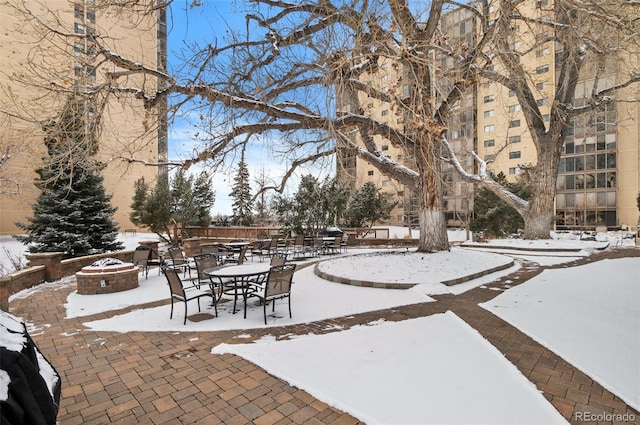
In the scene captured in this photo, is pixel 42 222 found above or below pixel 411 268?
above

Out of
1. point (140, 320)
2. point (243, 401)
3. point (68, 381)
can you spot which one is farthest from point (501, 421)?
point (140, 320)

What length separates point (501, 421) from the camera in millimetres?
2510

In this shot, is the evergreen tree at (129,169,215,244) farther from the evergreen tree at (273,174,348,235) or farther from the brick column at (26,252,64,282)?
the brick column at (26,252,64,282)

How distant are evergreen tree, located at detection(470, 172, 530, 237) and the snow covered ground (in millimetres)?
14971

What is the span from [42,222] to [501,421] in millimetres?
15226

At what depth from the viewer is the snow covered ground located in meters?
2.77

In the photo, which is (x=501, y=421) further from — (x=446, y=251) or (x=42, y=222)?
(x=42, y=222)

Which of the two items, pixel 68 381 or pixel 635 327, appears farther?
pixel 635 327

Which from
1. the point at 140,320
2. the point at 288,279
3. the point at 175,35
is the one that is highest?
the point at 175,35

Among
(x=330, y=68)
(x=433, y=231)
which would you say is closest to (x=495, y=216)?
(x=433, y=231)

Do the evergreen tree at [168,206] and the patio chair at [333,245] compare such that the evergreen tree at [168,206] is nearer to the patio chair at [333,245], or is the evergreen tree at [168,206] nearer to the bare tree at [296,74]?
the patio chair at [333,245]

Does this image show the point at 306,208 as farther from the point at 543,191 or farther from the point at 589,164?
the point at 589,164

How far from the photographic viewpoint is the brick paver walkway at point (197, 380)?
2.68m

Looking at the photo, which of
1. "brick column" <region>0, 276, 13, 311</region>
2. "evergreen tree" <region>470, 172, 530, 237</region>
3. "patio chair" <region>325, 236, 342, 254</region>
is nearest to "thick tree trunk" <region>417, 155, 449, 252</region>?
"patio chair" <region>325, 236, 342, 254</region>
